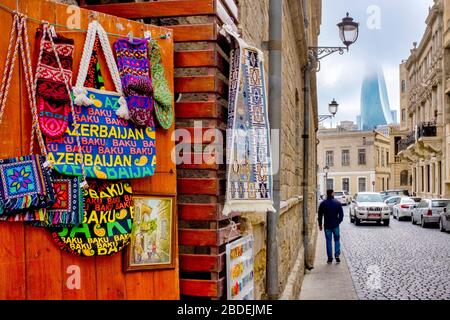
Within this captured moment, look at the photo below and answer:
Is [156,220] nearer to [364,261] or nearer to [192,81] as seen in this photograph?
[192,81]

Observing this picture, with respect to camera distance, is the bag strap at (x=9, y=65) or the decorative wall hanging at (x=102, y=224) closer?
the bag strap at (x=9, y=65)

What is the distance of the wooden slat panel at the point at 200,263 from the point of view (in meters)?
3.21

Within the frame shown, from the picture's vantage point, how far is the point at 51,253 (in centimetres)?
260

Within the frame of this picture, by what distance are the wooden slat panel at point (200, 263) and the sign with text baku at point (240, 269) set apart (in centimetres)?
16

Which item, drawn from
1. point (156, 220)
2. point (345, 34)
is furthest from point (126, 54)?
point (345, 34)

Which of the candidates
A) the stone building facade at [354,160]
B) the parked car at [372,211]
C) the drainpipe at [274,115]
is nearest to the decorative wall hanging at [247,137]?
the drainpipe at [274,115]

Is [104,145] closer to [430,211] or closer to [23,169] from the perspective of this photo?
[23,169]

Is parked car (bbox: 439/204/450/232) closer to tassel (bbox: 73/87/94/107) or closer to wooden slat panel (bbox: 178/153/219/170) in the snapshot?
wooden slat panel (bbox: 178/153/219/170)

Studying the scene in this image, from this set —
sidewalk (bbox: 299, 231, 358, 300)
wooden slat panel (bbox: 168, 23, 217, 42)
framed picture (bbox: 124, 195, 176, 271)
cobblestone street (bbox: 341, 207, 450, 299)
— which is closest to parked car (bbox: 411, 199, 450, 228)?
cobblestone street (bbox: 341, 207, 450, 299)

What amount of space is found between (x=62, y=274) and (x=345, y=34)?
11895 millimetres

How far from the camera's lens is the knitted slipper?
256cm

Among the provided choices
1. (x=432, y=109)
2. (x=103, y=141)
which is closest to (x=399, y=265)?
(x=103, y=141)

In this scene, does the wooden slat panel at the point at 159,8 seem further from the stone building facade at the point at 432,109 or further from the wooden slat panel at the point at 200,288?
the stone building facade at the point at 432,109

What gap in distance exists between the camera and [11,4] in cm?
250
